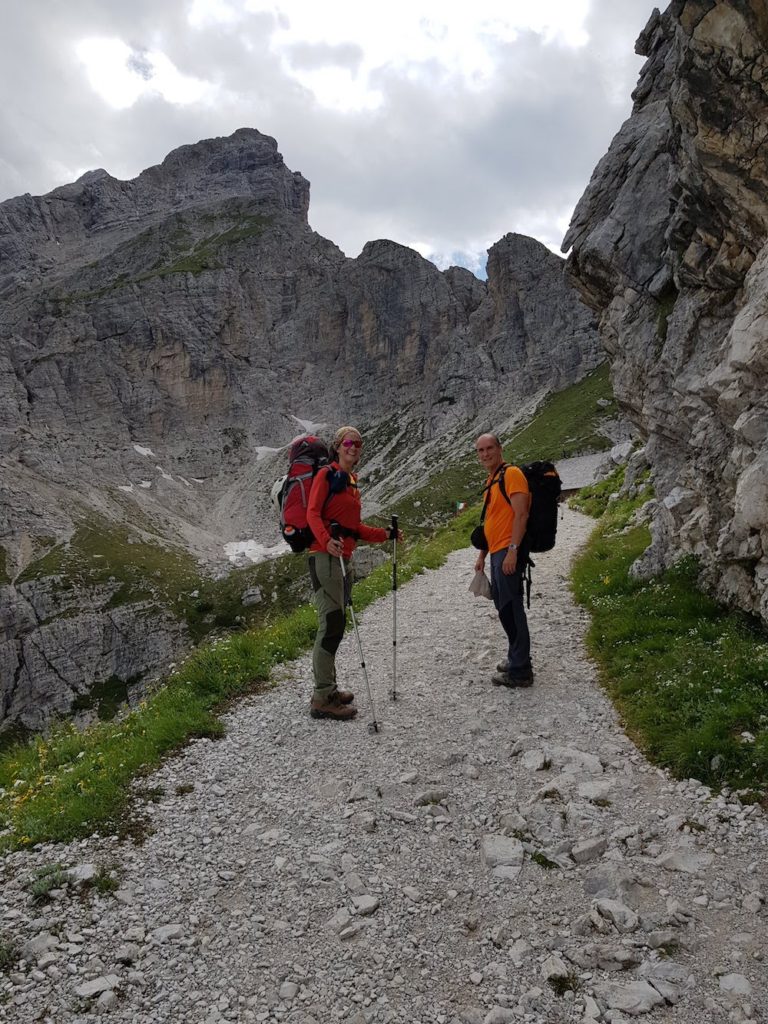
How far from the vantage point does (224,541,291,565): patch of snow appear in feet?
496

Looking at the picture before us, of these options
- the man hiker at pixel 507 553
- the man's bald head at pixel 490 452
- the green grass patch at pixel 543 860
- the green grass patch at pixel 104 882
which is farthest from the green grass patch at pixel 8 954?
the man's bald head at pixel 490 452

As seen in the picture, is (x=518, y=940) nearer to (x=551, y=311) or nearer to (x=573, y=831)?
(x=573, y=831)

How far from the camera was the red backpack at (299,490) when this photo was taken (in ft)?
31.7

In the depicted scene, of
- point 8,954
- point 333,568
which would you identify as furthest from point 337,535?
point 8,954

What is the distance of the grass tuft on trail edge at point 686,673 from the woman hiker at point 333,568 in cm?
466

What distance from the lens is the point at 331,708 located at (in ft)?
32.4

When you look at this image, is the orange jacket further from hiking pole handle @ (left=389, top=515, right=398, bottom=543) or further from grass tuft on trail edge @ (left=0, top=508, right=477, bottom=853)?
grass tuft on trail edge @ (left=0, top=508, right=477, bottom=853)

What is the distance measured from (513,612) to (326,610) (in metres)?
3.36

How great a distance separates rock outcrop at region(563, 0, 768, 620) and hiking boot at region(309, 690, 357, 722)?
273 inches

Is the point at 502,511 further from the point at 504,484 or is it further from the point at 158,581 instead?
the point at 158,581

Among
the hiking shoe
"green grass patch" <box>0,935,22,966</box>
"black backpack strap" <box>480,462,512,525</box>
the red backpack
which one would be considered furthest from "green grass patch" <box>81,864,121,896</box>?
"black backpack strap" <box>480,462,512,525</box>

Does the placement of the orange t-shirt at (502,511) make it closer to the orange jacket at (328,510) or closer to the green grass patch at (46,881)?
the orange jacket at (328,510)

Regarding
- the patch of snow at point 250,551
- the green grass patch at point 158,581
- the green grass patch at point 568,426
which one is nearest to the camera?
the green grass patch at point 158,581

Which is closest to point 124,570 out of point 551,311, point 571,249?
point 571,249
